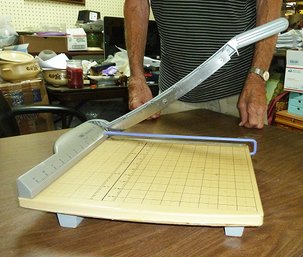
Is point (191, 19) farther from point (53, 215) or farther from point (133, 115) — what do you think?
point (53, 215)

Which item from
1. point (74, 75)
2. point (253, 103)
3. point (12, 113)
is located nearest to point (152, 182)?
point (253, 103)

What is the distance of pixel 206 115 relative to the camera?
1.00 metres

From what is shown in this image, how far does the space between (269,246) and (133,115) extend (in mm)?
386

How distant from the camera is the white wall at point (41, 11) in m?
2.61

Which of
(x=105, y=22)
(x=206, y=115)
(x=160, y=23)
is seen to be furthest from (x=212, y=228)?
(x=105, y=22)

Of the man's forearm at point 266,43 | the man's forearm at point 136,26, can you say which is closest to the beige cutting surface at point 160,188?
the man's forearm at point 266,43

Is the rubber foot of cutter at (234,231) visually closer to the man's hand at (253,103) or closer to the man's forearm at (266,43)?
the man's hand at (253,103)

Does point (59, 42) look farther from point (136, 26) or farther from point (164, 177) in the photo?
point (164, 177)

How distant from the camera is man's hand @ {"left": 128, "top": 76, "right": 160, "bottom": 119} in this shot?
1005 millimetres

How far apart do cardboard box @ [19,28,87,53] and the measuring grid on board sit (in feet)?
6.43

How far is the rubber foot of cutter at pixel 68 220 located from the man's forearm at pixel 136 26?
31.3 inches

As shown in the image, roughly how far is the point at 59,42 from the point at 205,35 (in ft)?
5.70

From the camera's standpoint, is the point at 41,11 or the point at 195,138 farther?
the point at 41,11

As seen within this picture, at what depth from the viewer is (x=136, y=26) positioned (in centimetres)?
116
